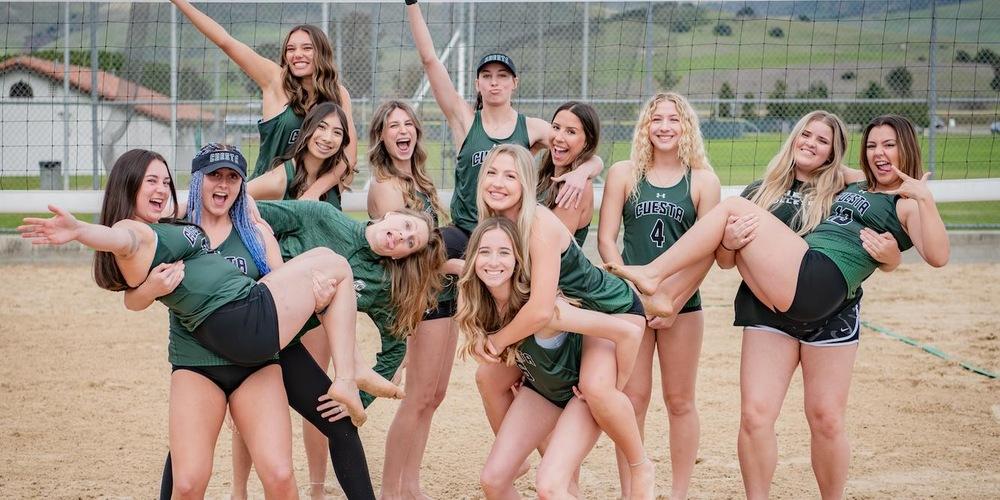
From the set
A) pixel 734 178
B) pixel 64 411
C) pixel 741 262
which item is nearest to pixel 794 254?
pixel 741 262

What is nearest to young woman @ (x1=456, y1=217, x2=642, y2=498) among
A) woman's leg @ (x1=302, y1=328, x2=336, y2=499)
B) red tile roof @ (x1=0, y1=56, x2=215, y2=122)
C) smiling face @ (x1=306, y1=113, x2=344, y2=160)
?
woman's leg @ (x1=302, y1=328, x2=336, y2=499)

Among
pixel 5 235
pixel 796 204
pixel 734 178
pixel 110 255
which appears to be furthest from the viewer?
pixel 734 178

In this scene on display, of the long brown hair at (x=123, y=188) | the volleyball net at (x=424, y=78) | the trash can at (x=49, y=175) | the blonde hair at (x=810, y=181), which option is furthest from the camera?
the volleyball net at (x=424, y=78)

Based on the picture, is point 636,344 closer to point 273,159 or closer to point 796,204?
point 796,204

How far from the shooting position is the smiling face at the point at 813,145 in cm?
446

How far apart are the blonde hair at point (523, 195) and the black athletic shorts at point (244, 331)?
Result: 936 mm

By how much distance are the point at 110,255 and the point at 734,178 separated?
16086mm

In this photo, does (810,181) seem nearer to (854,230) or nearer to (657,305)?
(854,230)

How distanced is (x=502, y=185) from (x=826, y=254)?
147 cm

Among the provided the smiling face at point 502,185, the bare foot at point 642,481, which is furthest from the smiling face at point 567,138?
the bare foot at point 642,481

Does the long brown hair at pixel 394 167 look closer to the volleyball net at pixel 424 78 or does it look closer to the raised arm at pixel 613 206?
the raised arm at pixel 613 206

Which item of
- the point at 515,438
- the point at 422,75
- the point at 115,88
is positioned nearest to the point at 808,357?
the point at 515,438

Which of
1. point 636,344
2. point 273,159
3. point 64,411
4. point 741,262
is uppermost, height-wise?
point 273,159

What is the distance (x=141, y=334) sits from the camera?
8.47 m
